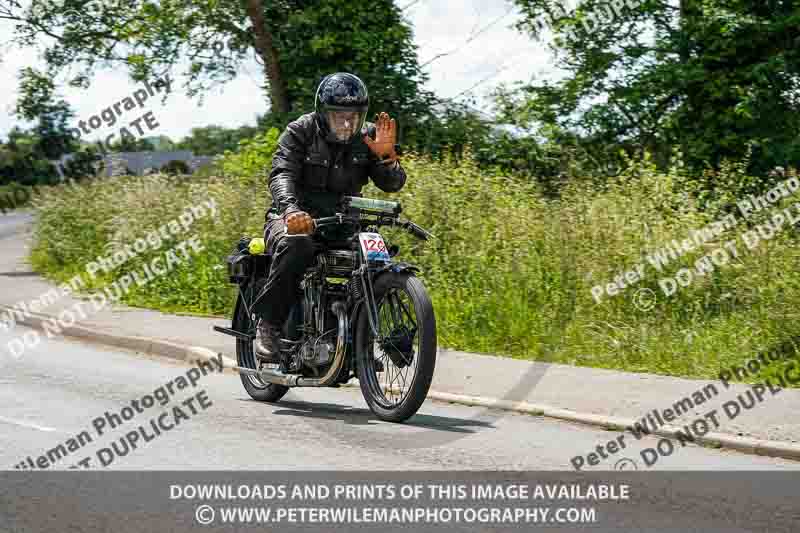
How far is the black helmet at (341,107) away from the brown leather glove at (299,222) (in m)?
0.73

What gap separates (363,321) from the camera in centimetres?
801

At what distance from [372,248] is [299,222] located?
0.54m

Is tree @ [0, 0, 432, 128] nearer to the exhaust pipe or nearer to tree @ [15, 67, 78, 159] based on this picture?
tree @ [15, 67, 78, 159]

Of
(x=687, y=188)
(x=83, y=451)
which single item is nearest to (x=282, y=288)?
(x=83, y=451)

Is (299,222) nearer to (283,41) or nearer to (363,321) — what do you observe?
(363,321)

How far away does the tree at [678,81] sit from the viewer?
17469mm

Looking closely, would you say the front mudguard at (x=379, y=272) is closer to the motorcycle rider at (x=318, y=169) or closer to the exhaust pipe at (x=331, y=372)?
the exhaust pipe at (x=331, y=372)

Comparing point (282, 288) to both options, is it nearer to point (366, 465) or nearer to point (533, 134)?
point (366, 465)

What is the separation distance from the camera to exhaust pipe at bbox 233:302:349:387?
8078 millimetres

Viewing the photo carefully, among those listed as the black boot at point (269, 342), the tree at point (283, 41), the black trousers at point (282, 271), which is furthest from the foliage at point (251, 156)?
the black trousers at point (282, 271)

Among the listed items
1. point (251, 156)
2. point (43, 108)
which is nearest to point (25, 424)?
Answer: point (251, 156)

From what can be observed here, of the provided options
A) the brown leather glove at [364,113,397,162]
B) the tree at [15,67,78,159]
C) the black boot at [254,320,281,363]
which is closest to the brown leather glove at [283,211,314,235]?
the brown leather glove at [364,113,397,162]

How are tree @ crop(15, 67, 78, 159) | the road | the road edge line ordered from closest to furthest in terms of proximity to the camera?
the road → the road edge line → tree @ crop(15, 67, 78, 159)

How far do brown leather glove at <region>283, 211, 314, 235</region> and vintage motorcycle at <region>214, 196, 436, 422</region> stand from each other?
100mm
